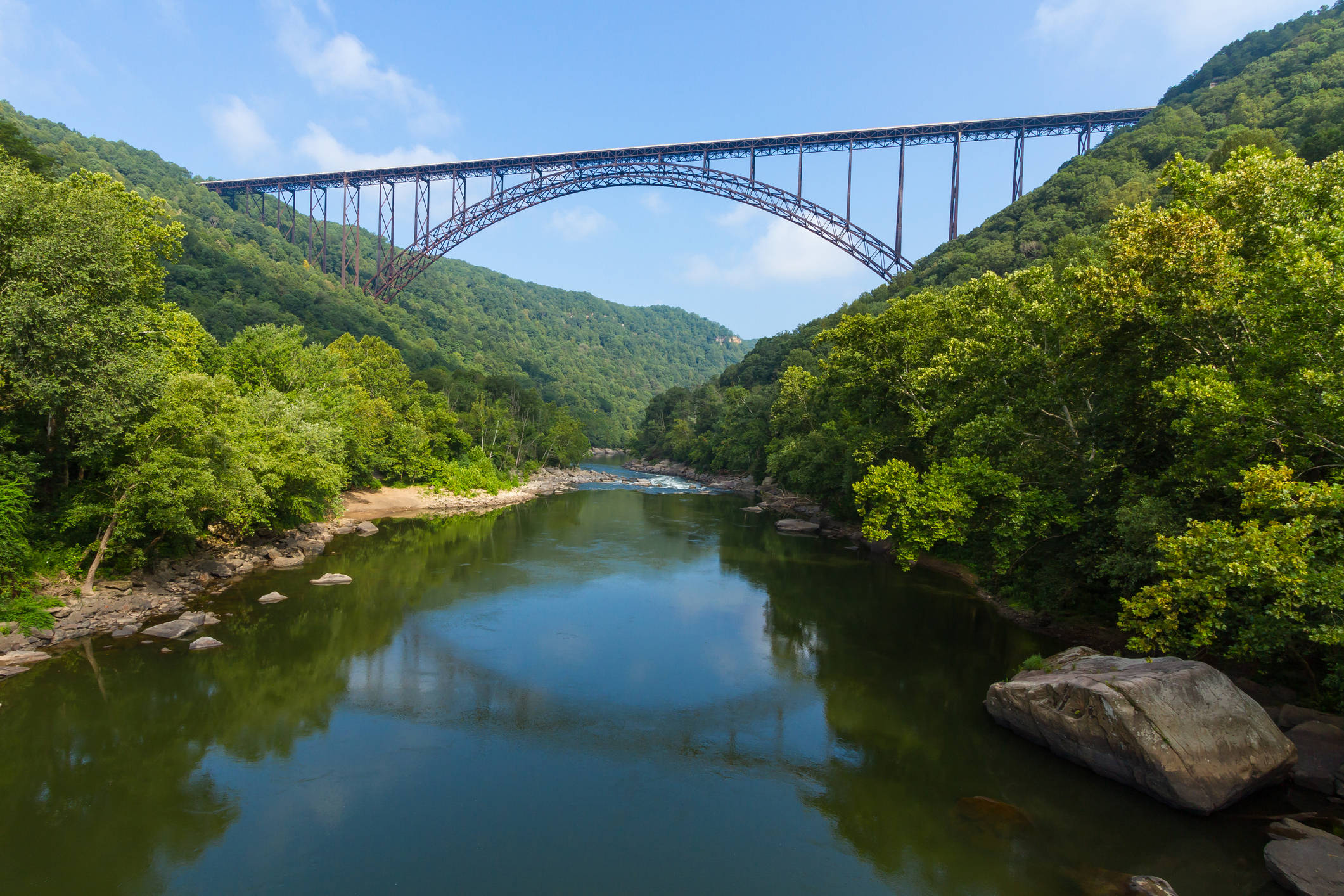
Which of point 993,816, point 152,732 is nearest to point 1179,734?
point 993,816

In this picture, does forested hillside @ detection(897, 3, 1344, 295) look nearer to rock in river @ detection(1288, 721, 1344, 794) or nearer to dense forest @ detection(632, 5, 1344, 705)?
dense forest @ detection(632, 5, 1344, 705)

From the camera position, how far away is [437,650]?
46.3 ft

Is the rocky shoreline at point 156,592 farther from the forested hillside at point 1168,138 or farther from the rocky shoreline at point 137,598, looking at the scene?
the forested hillside at point 1168,138

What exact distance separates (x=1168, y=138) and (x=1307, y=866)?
4630 cm

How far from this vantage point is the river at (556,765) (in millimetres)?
7348

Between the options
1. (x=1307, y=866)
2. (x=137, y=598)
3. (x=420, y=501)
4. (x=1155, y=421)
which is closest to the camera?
(x=1307, y=866)

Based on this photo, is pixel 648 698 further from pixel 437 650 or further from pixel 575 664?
pixel 437 650

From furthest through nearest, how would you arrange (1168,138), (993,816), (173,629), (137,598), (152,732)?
(1168,138), (137,598), (173,629), (152,732), (993,816)

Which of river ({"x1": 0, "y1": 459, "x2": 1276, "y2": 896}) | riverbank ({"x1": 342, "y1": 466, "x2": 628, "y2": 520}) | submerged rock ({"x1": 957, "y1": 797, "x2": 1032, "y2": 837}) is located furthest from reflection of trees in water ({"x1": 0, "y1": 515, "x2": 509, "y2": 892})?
riverbank ({"x1": 342, "y1": 466, "x2": 628, "y2": 520})

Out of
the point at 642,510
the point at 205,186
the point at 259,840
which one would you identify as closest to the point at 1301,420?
the point at 259,840

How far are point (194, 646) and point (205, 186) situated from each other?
240 ft

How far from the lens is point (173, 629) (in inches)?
543

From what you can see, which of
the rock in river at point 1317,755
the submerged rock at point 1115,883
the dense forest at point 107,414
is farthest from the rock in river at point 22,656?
the rock in river at point 1317,755

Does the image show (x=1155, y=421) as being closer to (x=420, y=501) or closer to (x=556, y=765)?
(x=556, y=765)
